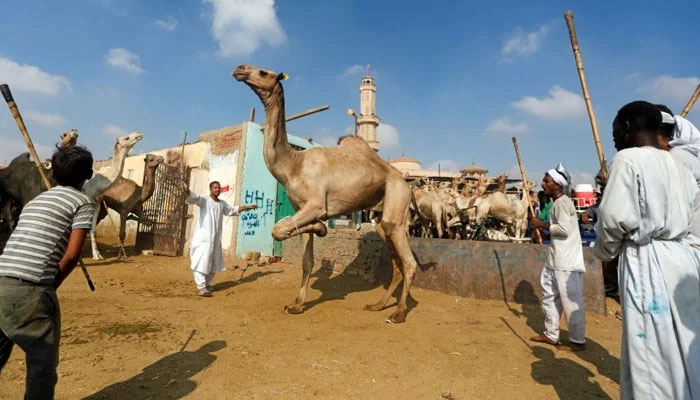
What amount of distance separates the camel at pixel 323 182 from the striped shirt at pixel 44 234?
239cm

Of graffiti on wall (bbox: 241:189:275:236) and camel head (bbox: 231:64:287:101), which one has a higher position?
camel head (bbox: 231:64:287:101)

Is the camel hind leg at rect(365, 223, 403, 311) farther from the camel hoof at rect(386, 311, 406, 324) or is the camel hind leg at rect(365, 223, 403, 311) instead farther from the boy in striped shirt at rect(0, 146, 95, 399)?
the boy in striped shirt at rect(0, 146, 95, 399)

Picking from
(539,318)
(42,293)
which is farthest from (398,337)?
(42,293)

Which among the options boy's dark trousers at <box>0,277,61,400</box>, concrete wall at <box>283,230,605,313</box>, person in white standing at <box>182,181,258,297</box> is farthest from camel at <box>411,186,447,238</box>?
boy's dark trousers at <box>0,277,61,400</box>

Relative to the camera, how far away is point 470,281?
670 cm

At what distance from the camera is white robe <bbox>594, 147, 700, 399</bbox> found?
6.23ft

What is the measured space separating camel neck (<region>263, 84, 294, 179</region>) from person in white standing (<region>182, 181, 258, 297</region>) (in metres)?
2.19

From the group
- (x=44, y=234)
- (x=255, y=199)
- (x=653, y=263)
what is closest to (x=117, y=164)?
(x=255, y=199)

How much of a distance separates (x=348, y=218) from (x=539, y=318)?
11.7m

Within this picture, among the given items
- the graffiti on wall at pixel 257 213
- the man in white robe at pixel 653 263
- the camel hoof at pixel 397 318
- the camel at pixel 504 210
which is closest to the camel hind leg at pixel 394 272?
the camel hoof at pixel 397 318

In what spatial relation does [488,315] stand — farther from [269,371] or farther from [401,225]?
→ [269,371]

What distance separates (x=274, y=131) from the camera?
4.95 metres

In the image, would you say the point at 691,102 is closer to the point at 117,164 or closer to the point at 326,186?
the point at 326,186

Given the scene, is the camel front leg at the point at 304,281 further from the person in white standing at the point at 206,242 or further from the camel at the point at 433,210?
the camel at the point at 433,210
